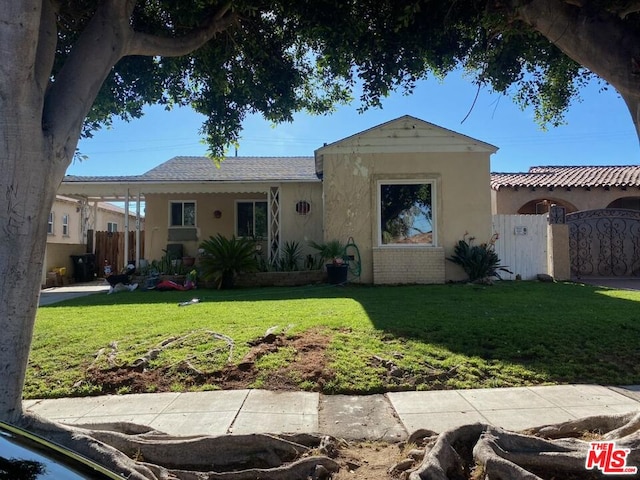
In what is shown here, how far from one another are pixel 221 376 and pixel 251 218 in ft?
38.6

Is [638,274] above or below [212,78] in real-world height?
below

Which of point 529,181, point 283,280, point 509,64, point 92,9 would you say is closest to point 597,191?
point 529,181

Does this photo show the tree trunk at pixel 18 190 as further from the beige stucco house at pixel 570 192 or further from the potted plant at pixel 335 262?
the beige stucco house at pixel 570 192

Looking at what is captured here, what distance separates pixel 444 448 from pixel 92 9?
17.5 ft

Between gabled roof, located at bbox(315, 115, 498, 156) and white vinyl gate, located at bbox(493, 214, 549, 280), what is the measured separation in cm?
239

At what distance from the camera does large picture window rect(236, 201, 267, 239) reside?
16391 mm

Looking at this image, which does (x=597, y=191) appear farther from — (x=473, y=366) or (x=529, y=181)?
(x=473, y=366)

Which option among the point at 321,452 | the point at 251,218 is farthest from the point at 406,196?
the point at 321,452

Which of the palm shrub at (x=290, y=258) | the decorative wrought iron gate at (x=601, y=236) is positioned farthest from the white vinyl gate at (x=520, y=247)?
the palm shrub at (x=290, y=258)

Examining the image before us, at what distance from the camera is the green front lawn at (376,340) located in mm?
5004

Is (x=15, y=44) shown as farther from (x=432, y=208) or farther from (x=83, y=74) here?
(x=432, y=208)

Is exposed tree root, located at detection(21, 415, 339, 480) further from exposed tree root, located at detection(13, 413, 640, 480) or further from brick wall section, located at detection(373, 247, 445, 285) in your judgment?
brick wall section, located at detection(373, 247, 445, 285)

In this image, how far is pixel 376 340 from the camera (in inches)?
238

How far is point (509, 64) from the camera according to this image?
552 centimetres
